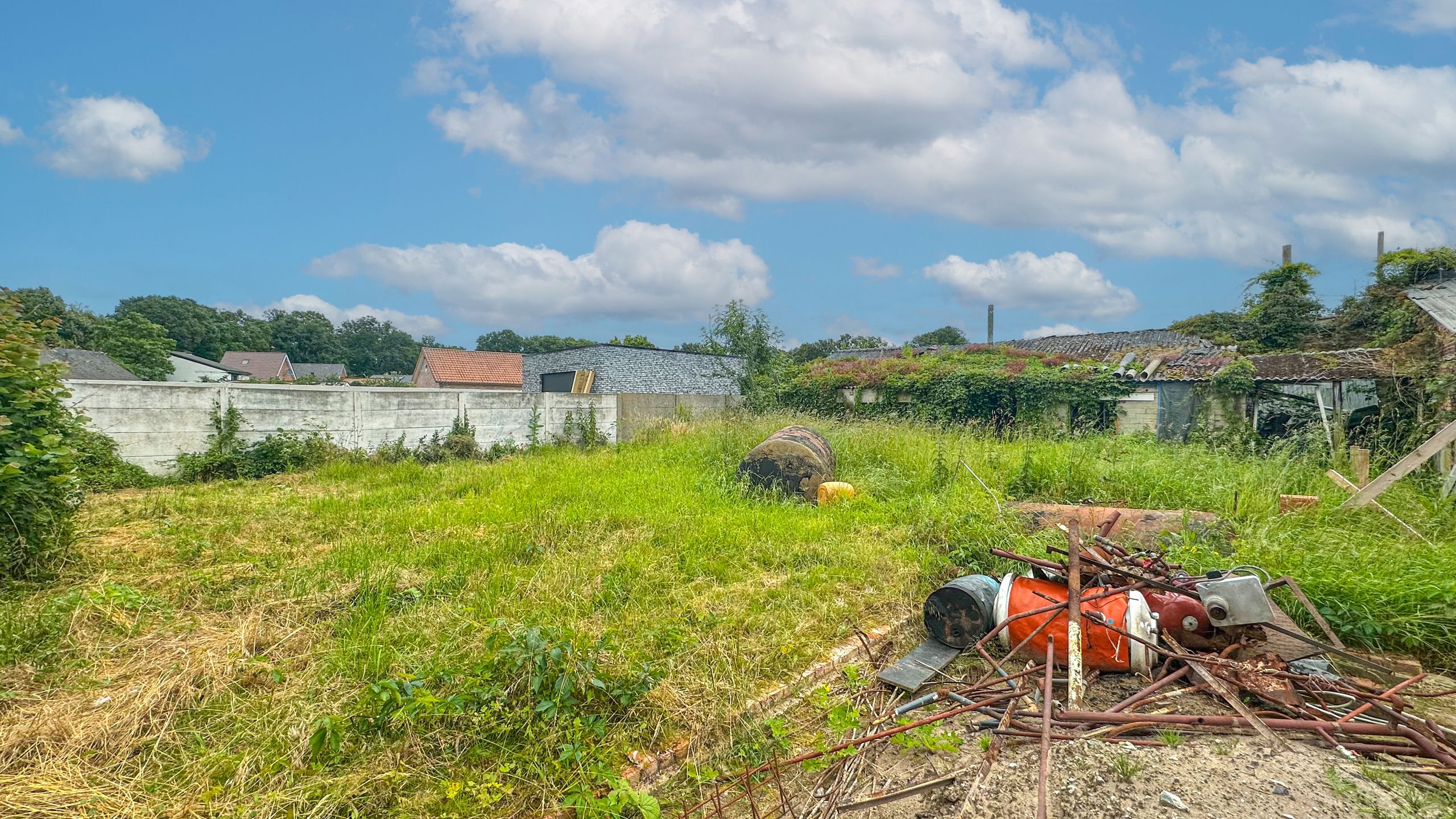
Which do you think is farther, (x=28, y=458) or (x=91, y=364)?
(x=91, y=364)

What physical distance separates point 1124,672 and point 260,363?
63.8 metres

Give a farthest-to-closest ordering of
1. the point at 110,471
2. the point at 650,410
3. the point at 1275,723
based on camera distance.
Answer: the point at 650,410 < the point at 110,471 < the point at 1275,723

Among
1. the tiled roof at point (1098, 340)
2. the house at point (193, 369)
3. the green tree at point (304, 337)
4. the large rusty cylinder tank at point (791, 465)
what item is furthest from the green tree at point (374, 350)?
the large rusty cylinder tank at point (791, 465)

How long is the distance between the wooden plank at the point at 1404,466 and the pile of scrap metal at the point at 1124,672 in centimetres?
206

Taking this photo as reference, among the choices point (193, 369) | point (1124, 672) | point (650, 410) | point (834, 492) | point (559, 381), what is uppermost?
point (193, 369)

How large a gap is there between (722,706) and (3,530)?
452 centimetres

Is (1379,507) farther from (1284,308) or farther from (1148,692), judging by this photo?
(1284,308)

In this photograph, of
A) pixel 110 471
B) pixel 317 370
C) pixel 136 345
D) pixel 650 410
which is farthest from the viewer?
pixel 317 370

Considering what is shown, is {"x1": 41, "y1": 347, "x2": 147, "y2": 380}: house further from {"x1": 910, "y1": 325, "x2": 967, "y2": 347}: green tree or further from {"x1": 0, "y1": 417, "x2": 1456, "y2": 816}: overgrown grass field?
{"x1": 910, "y1": 325, "x2": 967, "y2": 347}: green tree

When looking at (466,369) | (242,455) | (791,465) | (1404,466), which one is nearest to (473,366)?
(466,369)

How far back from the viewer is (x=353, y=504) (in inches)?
275

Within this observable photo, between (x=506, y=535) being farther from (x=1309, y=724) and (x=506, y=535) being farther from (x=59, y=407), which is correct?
(x=1309, y=724)

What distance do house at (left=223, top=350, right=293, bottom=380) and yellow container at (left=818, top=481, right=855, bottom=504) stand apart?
56.5 m

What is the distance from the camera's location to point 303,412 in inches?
407
